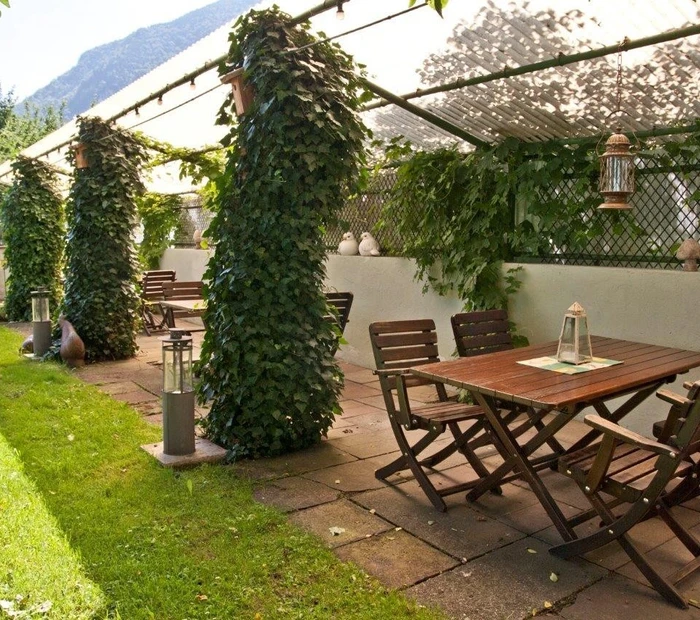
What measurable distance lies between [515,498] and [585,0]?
2.65m

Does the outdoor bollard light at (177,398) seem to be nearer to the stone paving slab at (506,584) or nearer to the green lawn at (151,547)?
the green lawn at (151,547)

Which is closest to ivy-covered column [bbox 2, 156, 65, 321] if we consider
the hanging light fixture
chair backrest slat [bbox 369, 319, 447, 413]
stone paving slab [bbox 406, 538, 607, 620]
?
chair backrest slat [bbox 369, 319, 447, 413]

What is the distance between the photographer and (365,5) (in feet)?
13.0

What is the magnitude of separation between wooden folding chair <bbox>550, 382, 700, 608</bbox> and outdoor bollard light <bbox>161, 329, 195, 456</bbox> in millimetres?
2248

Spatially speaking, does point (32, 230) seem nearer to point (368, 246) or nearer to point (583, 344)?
point (368, 246)

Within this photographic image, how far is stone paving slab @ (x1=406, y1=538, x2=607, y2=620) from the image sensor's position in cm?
253

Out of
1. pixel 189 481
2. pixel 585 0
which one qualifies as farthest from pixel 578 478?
pixel 585 0

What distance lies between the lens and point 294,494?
143 inches

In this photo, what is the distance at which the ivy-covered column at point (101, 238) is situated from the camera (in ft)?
23.8

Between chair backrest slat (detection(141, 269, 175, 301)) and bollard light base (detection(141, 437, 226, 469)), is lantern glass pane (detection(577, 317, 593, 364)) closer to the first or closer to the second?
bollard light base (detection(141, 437, 226, 469))

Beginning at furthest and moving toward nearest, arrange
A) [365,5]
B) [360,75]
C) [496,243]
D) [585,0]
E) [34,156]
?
[34,156] → [496,243] → [360,75] → [365,5] → [585,0]

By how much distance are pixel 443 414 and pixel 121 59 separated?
74200 millimetres

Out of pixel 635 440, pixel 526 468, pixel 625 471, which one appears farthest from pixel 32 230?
pixel 635 440

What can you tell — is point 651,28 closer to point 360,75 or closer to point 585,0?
point 585,0
